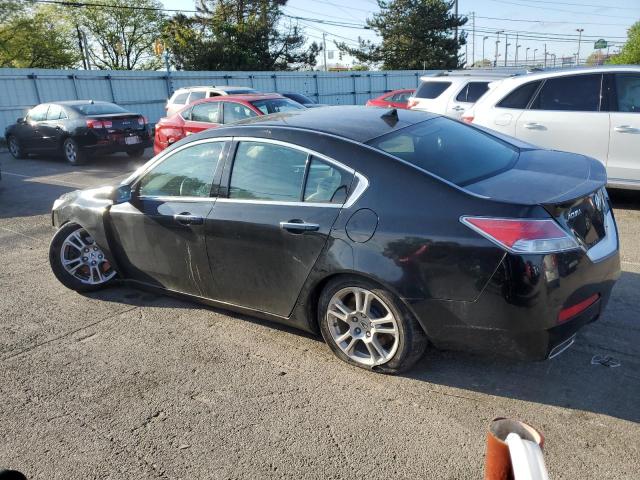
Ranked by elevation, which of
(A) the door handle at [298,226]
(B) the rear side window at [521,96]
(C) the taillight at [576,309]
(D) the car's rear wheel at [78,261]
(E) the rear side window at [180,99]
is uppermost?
(B) the rear side window at [521,96]

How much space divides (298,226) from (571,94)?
196 inches

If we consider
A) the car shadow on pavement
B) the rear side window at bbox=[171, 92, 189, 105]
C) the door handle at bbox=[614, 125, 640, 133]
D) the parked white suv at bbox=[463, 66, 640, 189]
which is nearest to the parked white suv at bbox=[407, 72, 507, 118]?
the parked white suv at bbox=[463, 66, 640, 189]

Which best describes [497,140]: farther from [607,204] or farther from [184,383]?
[184,383]

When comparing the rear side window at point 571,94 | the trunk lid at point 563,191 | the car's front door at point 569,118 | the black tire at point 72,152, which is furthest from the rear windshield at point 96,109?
the trunk lid at point 563,191

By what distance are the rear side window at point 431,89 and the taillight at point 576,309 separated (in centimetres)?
881

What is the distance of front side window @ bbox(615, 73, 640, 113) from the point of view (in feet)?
21.0

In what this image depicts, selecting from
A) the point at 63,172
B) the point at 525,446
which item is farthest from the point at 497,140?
the point at 63,172

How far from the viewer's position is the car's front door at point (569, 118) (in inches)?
260

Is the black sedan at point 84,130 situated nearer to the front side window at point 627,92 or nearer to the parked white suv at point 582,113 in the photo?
the parked white suv at point 582,113

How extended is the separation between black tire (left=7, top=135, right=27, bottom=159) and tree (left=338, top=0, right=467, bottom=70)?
4255 centimetres

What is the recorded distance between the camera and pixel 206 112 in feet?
37.8

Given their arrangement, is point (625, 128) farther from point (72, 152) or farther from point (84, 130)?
point (72, 152)

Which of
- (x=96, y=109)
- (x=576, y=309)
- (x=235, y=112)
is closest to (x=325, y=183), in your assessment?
(x=576, y=309)

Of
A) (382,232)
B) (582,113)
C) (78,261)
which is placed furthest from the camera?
(582,113)
